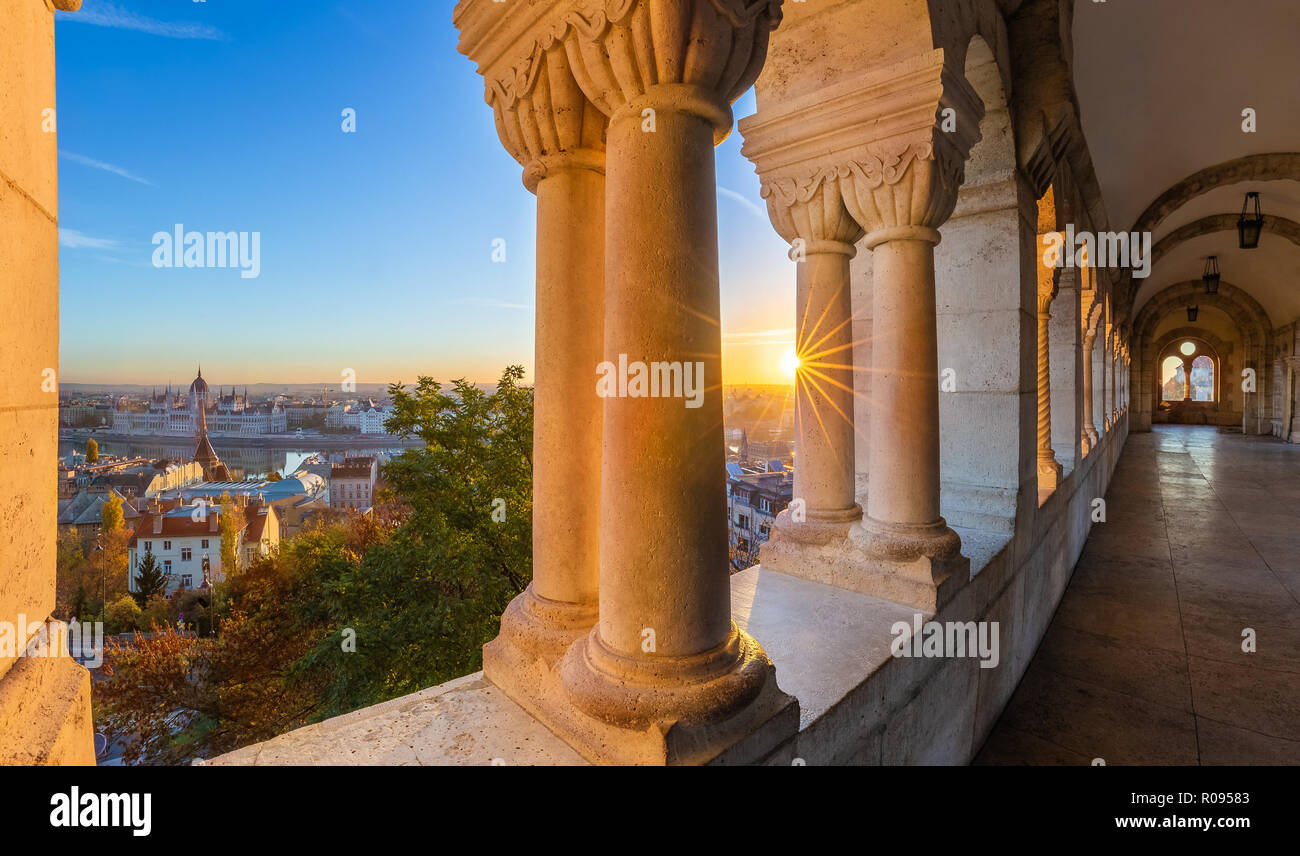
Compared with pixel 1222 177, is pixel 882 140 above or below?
below

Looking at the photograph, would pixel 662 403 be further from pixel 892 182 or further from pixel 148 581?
pixel 148 581

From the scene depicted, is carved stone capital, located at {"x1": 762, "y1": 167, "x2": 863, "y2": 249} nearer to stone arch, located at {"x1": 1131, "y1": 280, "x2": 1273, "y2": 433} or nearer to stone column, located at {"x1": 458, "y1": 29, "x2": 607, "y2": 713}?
stone column, located at {"x1": 458, "y1": 29, "x2": 607, "y2": 713}

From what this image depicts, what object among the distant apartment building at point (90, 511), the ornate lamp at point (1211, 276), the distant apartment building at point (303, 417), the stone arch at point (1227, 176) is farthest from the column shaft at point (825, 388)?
the distant apartment building at point (90, 511)

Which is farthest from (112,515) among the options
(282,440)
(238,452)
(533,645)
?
(533,645)

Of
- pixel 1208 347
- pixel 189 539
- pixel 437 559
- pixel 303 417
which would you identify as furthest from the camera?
pixel 189 539

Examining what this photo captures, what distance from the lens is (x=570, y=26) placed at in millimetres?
1914

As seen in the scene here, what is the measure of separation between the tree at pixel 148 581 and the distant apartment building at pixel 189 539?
27.2 inches

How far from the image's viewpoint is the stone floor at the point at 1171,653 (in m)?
3.50

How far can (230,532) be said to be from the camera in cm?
3209

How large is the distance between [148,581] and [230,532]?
589cm

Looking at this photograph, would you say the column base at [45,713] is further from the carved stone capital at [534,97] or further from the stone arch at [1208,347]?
the stone arch at [1208,347]

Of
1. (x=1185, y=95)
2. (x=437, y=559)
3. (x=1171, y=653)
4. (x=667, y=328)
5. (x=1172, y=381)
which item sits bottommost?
(x=437, y=559)

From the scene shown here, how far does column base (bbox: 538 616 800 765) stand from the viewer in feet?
5.41
